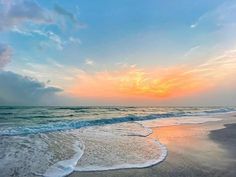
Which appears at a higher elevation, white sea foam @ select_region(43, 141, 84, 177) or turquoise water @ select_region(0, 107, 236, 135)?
turquoise water @ select_region(0, 107, 236, 135)

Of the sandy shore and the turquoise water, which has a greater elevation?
the turquoise water

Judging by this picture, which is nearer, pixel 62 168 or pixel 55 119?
pixel 62 168

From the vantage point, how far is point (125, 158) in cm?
761

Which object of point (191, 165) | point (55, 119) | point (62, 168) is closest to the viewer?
point (62, 168)

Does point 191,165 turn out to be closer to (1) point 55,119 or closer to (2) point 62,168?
(2) point 62,168

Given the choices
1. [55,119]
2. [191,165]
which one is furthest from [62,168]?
[55,119]

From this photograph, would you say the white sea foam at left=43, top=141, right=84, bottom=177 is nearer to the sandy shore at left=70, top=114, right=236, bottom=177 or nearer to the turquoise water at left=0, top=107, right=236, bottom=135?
the sandy shore at left=70, top=114, right=236, bottom=177

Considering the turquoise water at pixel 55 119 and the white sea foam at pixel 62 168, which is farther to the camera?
the turquoise water at pixel 55 119

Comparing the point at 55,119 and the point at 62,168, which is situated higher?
the point at 55,119

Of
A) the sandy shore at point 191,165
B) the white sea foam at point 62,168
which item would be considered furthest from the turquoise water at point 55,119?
the sandy shore at point 191,165

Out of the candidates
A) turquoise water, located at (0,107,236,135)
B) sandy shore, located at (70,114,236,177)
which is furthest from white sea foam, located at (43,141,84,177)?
turquoise water, located at (0,107,236,135)

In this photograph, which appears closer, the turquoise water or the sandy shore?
the sandy shore

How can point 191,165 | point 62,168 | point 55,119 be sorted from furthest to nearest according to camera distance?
point 55,119
point 191,165
point 62,168

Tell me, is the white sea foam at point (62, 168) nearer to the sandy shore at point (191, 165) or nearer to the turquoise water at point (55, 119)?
the sandy shore at point (191, 165)
